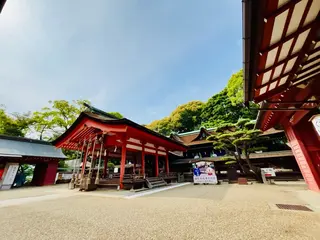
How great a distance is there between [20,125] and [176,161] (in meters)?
20.0

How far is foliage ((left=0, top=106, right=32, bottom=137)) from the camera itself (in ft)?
56.9

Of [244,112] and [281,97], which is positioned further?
[244,112]

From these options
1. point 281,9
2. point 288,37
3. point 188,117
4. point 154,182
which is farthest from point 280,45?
point 188,117

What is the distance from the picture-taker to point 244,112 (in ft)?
66.8

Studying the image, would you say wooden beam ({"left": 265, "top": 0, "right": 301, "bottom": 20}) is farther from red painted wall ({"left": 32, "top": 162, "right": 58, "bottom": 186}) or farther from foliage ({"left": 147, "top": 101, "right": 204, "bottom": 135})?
foliage ({"left": 147, "top": 101, "right": 204, "bottom": 135})

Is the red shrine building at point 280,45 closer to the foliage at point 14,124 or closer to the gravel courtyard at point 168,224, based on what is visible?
the gravel courtyard at point 168,224

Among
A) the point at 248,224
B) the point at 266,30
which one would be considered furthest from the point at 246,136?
the point at 266,30

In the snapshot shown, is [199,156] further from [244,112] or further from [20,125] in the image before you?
[20,125]

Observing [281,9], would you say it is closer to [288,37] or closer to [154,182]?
[288,37]

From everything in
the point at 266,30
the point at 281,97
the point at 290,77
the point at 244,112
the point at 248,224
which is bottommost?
the point at 248,224

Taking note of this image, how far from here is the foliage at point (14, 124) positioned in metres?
17.3

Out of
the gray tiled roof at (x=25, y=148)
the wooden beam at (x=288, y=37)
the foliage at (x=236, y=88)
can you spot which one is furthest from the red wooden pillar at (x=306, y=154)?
the gray tiled roof at (x=25, y=148)

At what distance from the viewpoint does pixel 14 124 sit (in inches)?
701

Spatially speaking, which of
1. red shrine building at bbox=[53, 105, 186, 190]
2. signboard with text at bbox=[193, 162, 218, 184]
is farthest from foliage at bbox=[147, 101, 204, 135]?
signboard with text at bbox=[193, 162, 218, 184]
